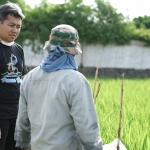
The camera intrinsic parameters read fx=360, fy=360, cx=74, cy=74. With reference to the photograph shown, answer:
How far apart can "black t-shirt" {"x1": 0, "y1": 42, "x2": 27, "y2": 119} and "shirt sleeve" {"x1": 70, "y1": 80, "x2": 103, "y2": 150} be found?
0.70 metres

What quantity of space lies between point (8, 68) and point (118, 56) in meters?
15.4

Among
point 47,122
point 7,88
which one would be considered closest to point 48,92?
point 47,122

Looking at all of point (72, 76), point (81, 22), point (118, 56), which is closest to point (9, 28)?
point (72, 76)

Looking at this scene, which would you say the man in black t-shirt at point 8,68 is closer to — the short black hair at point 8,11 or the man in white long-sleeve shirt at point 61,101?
the short black hair at point 8,11

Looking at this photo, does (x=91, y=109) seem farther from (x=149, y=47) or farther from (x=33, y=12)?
(x=149, y=47)

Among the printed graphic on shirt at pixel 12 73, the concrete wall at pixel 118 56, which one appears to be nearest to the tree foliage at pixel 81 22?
the concrete wall at pixel 118 56

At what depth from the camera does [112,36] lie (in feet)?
55.4

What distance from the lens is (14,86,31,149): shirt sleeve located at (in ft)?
5.87

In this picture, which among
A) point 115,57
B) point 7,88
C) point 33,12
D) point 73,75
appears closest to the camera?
point 73,75

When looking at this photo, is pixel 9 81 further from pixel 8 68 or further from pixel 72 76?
pixel 72 76

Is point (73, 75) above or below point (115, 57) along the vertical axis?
above

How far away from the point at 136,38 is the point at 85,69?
323cm

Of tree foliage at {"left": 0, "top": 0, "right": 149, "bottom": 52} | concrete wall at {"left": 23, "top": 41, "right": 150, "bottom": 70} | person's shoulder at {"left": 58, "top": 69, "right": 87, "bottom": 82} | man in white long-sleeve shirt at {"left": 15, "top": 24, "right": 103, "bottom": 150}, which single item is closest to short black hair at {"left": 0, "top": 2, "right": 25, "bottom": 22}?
man in white long-sleeve shirt at {"left": 15, "top": 24, "right": 103, "bottom": 150}

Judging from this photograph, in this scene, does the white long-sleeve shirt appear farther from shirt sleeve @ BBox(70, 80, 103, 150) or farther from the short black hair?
the short black hair
